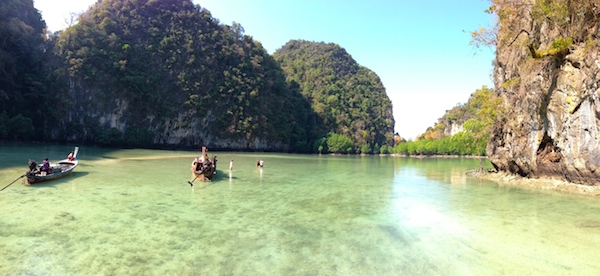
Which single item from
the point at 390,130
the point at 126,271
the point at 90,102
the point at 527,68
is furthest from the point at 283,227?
the point at 390,130

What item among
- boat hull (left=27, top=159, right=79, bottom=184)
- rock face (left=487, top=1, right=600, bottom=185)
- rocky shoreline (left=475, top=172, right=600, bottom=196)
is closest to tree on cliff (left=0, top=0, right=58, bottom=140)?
boat hull (left=27, top=159, right=79, bottom=184)

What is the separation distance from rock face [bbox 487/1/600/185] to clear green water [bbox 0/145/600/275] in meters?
2.12

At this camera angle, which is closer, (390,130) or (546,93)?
(546,93)

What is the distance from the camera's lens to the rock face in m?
12.4

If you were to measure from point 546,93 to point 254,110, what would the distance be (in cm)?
5939

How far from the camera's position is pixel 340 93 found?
10106 cm

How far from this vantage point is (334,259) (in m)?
6.31

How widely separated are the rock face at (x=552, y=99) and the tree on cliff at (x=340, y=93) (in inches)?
2398

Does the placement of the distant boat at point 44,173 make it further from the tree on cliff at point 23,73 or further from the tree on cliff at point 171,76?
the tree on cliff at point 171,76

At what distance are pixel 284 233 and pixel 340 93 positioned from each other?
313ft

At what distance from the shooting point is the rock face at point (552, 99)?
40.7 feet

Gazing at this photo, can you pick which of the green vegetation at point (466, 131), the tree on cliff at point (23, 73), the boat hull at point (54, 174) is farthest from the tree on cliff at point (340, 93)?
the boat hull at point (54, 174)

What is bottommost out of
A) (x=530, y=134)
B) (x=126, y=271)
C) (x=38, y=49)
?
(x=126, y=271)

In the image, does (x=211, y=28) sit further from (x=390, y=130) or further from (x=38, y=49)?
(x=390, y=130)
